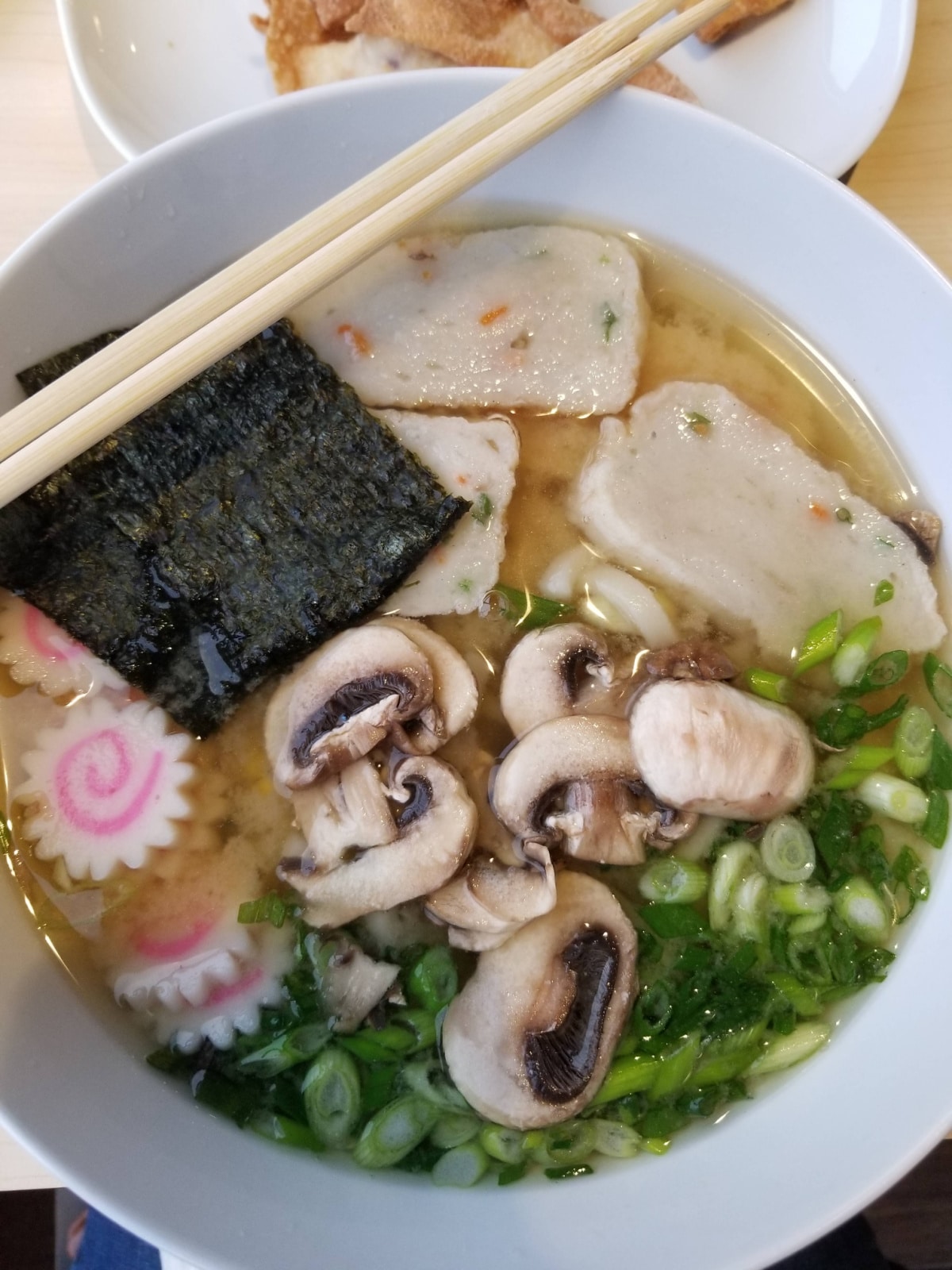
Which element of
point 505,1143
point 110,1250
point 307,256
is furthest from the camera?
point 110,1250

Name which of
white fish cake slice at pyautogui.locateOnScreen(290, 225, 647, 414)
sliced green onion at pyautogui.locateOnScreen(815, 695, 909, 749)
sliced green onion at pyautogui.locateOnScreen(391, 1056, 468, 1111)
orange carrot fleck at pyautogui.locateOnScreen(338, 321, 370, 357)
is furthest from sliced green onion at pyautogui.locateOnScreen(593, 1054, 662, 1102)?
orange carrot fleck at pyautogui.locateOnScreen(338, 321, 370, 357)

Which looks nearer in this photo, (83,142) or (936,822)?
(936,822)

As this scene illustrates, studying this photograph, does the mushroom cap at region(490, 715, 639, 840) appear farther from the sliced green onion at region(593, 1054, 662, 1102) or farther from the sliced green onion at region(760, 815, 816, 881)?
the sliced green onion at region(593, 1054, 662, 1102)

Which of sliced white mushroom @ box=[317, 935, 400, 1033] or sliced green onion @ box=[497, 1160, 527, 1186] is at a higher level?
A: sliced white mushroom @ box=[317, 935, 400, 1033]

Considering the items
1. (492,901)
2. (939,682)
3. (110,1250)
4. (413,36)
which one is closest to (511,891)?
(492,901)

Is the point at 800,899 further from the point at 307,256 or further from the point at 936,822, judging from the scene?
the point at 307,256

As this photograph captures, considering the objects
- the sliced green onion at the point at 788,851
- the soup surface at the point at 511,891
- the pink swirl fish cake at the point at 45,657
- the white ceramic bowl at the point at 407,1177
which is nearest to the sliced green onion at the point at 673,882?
the soup surface at the point at 511,891

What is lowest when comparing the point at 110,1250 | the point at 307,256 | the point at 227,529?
the point at 110,1250
